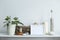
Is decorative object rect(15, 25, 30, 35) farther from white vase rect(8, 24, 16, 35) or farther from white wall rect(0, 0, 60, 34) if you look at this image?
white wall rect(0, 0, 60, 34)

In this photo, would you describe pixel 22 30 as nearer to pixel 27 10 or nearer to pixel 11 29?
pixel 11 29

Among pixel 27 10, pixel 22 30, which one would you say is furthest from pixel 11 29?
pixel 27 10

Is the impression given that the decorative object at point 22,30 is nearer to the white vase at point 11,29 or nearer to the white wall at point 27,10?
the white vase at point 11,29

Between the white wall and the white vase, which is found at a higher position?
the white wall

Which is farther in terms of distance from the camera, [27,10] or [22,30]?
[27,10]

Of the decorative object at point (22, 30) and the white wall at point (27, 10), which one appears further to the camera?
the white wall at point (27, 10)

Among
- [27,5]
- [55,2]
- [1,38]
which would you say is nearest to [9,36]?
[1,38]

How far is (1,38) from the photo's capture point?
2.01m

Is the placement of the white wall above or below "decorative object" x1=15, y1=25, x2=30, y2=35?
above

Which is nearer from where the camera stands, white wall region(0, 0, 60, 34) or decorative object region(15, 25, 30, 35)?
decorative object region(15, 25, 30, 35)

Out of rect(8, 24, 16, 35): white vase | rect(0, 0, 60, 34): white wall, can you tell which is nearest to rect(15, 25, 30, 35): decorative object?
rect(8, 24, 16, 35): white vase

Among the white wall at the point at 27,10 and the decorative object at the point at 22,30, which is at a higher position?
the white wall at the point at 27,10

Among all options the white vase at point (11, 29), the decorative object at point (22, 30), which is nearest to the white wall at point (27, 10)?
the decorative object at point (22, 30)

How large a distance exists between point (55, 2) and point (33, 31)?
69 cm
